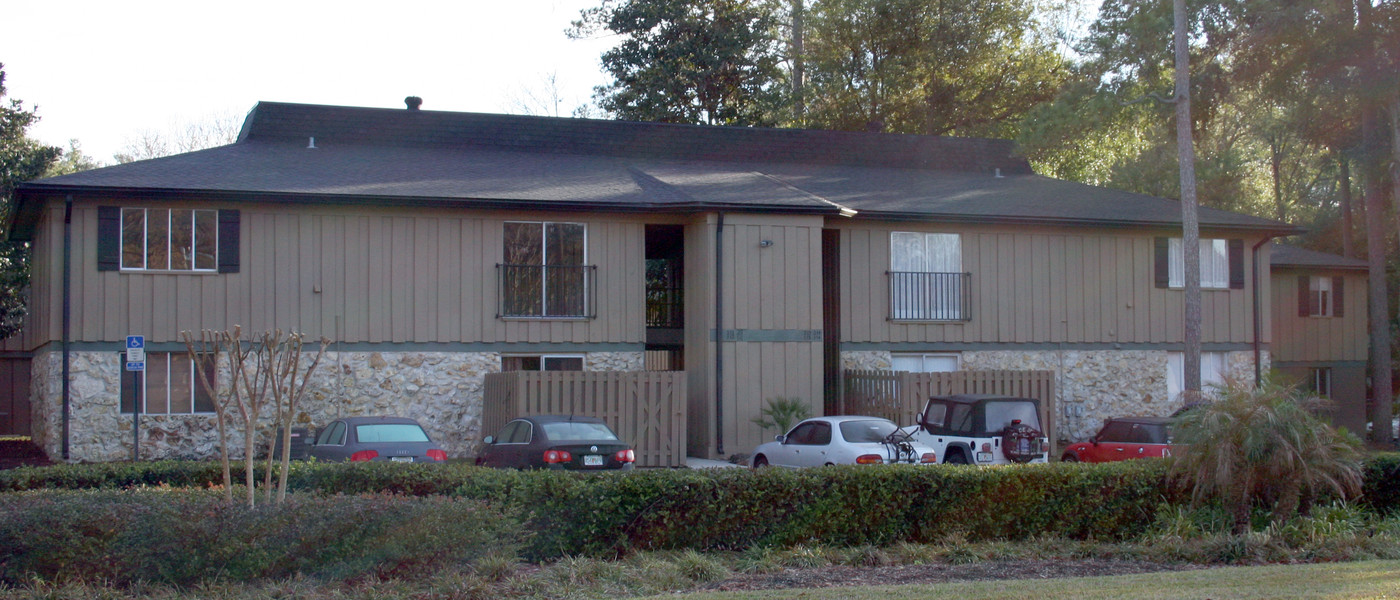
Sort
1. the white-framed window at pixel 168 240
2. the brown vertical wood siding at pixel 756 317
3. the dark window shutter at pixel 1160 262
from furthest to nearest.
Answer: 1. the dark window shutter at pixel 1160 262
2. the brown vertical wood siding at pixel 756 317
3. the white-framed window at pixel 168 240

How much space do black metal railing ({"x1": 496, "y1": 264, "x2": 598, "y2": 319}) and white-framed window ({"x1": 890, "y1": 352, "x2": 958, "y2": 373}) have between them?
20.6ft

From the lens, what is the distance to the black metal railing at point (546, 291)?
68.6 ft

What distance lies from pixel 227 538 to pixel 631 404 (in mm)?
11107

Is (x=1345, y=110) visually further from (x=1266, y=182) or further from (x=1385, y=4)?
(x=1266, y=182)

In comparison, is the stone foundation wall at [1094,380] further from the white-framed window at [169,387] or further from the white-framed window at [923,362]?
the white-framed window at [169,387]

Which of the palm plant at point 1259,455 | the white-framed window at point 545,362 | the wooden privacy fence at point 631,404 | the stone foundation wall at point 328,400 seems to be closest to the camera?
the palm plant at point 1259,455

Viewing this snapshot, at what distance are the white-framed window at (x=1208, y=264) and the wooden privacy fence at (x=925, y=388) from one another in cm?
526

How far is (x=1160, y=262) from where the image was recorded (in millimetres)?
24578

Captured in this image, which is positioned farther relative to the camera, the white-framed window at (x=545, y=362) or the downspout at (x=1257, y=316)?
the downspout at (x=1257, y=316)

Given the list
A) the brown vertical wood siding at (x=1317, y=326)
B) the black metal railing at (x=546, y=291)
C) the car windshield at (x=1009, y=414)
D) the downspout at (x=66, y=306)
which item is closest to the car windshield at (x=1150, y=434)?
the car windshield at (x=1009, y=414)

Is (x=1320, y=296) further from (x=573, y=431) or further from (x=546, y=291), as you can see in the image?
(x=573, y=431)

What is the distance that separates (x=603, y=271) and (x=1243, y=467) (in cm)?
1252

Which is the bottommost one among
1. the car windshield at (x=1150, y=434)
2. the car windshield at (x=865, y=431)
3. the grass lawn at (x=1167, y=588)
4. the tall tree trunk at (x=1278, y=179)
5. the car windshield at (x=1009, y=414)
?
the grass lawn at (x=1167, y=588)

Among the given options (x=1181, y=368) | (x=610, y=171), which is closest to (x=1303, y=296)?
(x=1181, y=368)
